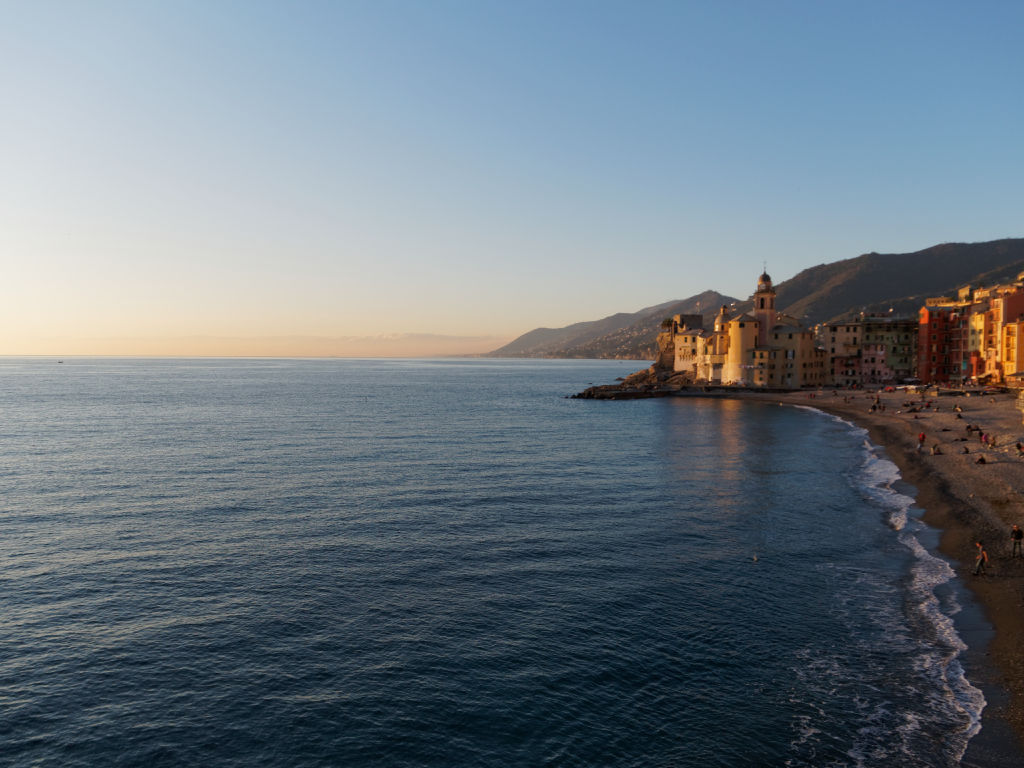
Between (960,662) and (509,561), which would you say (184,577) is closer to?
(509,561)

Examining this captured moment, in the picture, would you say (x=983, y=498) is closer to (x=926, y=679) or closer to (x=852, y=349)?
(x=926, y=679)

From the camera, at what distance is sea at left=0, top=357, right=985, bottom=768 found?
18.7 m

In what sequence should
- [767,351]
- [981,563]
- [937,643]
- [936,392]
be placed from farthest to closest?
[767,351]
[936,392]
[981,563]
[937,643]

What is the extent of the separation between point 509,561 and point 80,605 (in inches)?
713

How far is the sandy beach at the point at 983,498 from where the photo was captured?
20016mm

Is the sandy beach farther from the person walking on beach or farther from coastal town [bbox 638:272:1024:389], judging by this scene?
coastal town [bbox 638:272:1024:389]

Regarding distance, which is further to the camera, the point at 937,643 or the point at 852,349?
the point at 852,349

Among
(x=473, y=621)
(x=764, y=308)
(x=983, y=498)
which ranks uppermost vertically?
(x=764, y=308)

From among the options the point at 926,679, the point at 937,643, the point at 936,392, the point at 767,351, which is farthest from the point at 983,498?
the point at 767,351

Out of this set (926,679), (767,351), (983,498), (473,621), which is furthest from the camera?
(767,351)

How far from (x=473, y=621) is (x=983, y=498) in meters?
36.8

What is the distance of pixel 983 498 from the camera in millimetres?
43469

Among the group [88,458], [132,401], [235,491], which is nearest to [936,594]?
[235,491]

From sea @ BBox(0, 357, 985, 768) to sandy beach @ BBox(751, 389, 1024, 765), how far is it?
3.10 feet
